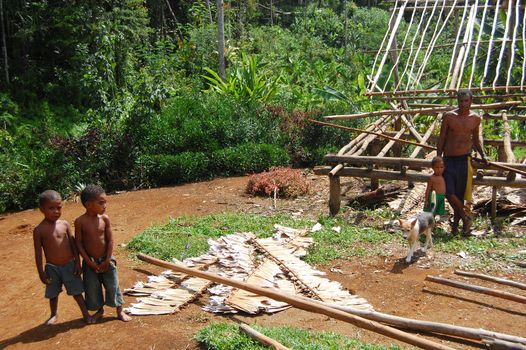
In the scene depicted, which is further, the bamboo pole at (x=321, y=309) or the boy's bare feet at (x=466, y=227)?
the boy's bare feet at (x=466, y=227)

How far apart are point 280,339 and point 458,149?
3.76 metres

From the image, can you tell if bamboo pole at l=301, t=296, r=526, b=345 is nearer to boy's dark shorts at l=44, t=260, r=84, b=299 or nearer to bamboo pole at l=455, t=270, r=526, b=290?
bamboo pole at l=455, t=270, r=526, b=290

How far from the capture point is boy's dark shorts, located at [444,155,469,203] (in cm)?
669

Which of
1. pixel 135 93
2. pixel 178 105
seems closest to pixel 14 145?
pixel 135 93

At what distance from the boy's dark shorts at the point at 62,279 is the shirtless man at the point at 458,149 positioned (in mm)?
4386

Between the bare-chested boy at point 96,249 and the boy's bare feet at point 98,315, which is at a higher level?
the bare-chested boy at point 96,249

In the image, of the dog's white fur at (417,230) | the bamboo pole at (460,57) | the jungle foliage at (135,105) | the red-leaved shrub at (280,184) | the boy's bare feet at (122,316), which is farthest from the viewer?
the jungle foliage at (135,105)

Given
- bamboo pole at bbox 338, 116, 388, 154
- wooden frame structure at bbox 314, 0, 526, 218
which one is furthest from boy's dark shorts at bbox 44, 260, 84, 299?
bamboo pole at bbox 338, 116, 388, 154

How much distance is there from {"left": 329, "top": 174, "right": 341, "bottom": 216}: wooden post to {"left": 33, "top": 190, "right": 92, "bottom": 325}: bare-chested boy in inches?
164

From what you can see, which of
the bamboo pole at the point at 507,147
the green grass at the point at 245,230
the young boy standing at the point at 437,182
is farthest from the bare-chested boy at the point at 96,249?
the bamboo pole at the point at 507,147

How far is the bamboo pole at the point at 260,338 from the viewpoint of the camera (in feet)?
12.6

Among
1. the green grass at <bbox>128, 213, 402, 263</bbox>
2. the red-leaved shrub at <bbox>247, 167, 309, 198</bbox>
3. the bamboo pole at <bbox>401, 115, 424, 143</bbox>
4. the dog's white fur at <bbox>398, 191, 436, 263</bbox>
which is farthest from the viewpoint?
the red-leaved shrub at <bbox>247, 167, 309, 198</bbox>

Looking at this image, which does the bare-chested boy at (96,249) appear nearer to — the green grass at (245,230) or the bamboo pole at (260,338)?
the bamboo pole at (260,338)

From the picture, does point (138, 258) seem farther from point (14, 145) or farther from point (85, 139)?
point (14, 145)
